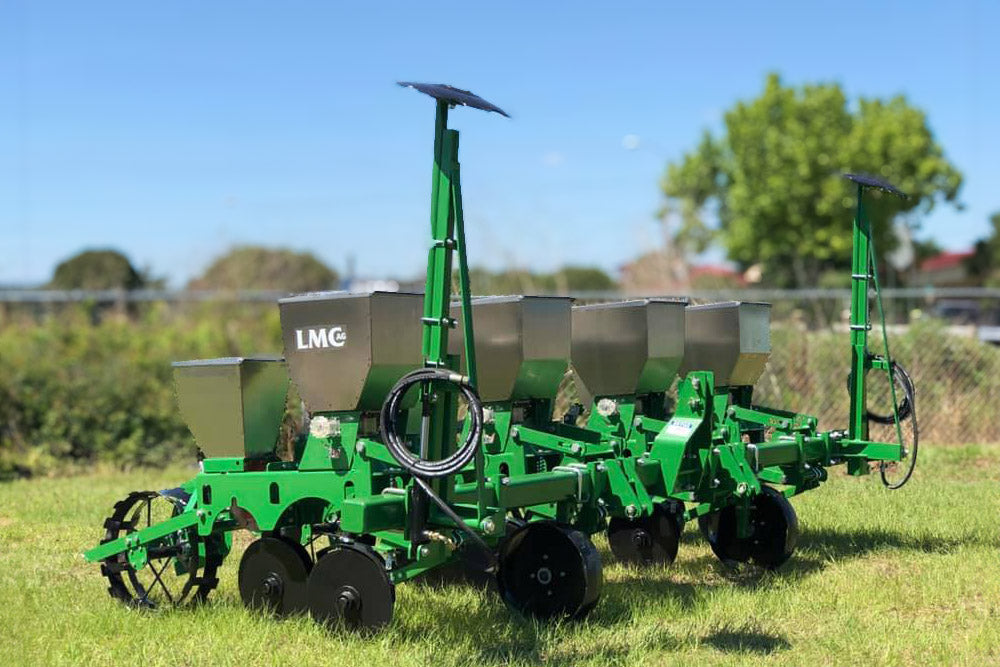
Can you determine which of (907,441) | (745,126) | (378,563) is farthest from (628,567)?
(745,126)

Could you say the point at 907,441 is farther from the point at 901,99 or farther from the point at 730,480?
the point at 901,99

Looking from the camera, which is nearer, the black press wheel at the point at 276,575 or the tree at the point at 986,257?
the black press wheel at the point at 276,575

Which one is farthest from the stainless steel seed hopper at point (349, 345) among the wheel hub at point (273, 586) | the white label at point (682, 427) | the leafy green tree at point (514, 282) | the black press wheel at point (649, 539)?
the leafy green tree at point (514, 282)

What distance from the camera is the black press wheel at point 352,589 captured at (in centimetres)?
564

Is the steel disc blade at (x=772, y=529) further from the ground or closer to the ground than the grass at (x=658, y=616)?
further from the ground


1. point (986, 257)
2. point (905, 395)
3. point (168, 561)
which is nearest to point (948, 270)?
point (986, 257)

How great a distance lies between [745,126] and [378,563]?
35437 mm

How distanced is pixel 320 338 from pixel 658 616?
95.0 inches

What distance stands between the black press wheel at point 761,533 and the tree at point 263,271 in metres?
18.6

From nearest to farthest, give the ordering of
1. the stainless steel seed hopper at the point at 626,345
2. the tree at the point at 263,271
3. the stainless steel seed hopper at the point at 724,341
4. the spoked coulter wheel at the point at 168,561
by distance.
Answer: the spoked coulter wheel at the point at 168,561
the stainless steel seed hopper at the point at 626,345
the stainless steel seed hopper at the point at 724,341
the tree at the point at 263,271

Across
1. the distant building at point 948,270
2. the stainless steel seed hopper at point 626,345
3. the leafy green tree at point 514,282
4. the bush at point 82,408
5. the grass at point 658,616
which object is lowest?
the grass at point 658,616

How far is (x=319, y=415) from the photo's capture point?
613 centimetres

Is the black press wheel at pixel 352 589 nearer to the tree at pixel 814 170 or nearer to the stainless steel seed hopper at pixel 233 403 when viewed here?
the stainless steel seed hopper at pixel 233 403

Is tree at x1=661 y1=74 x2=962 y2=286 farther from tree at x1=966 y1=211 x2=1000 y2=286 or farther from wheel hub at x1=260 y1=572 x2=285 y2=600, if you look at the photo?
wheel hub at x1=260 y1=572 x2=285 y2=600
